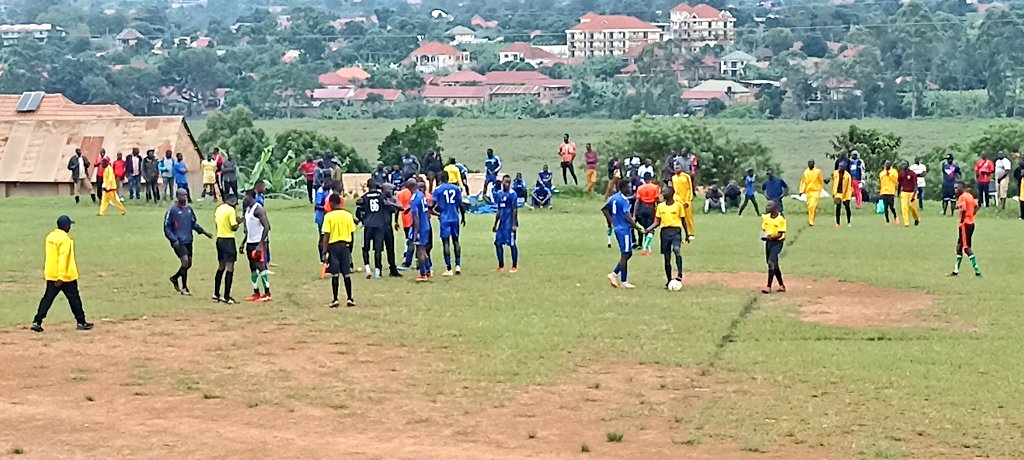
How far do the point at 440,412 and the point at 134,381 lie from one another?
12.4 ft

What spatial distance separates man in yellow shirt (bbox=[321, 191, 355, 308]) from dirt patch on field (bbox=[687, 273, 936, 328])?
21.1 feet

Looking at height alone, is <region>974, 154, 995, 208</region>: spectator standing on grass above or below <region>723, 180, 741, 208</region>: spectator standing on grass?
above

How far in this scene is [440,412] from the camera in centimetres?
1644

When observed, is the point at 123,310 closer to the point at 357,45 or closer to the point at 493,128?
the point at 493,128

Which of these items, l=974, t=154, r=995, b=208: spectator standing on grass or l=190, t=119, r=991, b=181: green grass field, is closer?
l=974, t=154, r=995, b=208: spectator standing on grass

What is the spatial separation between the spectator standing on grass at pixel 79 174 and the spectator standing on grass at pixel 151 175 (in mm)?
1542

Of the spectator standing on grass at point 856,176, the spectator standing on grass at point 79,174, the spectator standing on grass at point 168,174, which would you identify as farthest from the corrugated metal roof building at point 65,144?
the spectator standing on grass at point 856,176

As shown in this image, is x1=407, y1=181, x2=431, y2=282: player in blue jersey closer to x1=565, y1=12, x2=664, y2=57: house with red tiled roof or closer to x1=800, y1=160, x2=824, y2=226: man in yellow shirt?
x1=800, y1=160, x2=824, y2=226: man in yellow shirt

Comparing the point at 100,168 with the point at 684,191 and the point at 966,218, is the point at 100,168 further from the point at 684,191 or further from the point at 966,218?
the point at 966,218

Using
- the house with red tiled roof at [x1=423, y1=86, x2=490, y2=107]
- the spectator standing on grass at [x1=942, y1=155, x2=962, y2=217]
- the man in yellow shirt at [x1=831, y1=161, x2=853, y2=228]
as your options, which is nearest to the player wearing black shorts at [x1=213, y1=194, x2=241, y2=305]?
the man in yellow shirt at [x1=831, y1=161, x2=853, y2=228]

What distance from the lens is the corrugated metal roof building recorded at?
1930 inches

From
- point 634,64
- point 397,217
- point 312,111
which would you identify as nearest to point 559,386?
point 397,217

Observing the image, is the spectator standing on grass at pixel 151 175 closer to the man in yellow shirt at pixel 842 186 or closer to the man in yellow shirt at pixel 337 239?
the man in yellow shirt at pixel 842 186

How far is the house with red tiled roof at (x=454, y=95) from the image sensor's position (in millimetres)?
131125
